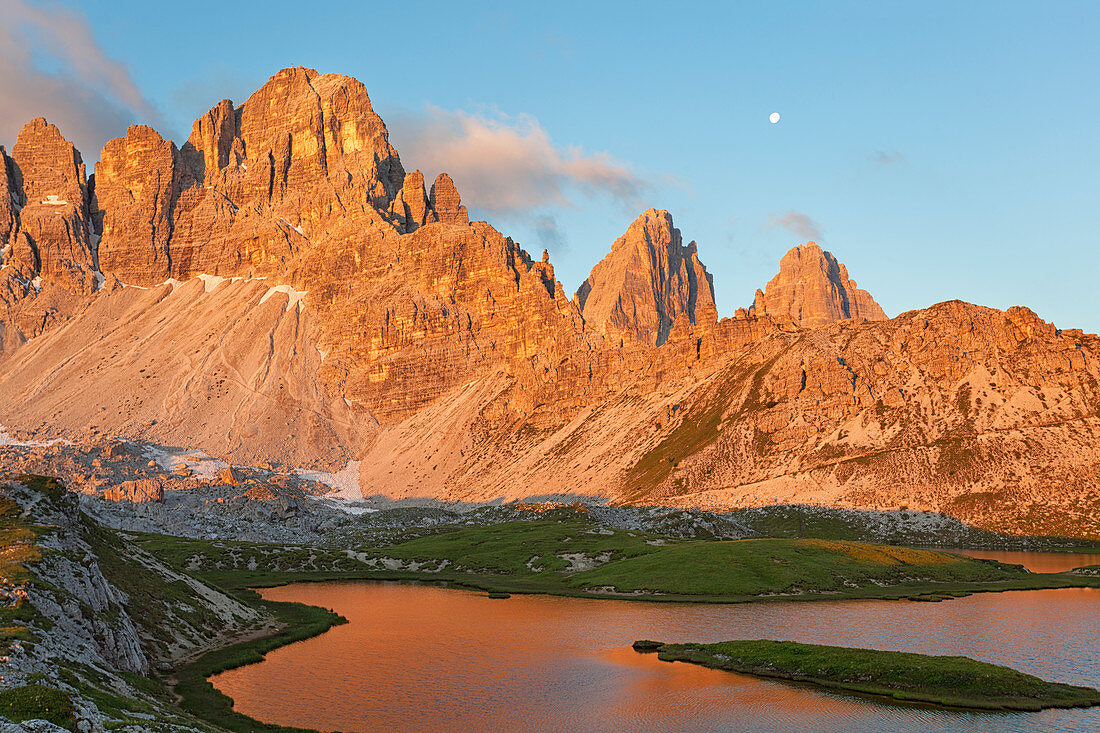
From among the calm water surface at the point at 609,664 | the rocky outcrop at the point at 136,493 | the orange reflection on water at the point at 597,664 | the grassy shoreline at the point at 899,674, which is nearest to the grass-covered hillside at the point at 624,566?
the calm water surface at the point at 609,664

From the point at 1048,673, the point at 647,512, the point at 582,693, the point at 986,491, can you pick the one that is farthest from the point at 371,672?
the point at 986,491

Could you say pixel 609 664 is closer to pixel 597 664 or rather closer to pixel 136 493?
pixel 597 664

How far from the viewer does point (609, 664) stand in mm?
60469

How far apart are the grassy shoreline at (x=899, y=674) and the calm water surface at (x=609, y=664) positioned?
150 cm

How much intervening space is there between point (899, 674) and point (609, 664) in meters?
19.8

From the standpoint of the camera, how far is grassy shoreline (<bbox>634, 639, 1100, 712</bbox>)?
49906 mm

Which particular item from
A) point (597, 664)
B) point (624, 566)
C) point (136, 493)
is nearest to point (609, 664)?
point (597, 664)

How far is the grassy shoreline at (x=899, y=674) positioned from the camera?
4991cm

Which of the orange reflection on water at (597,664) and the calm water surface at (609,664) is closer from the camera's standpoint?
the calm water surface at (609,664)

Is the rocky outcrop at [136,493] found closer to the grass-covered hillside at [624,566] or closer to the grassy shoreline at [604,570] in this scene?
the grassy shoreline at [604,570]

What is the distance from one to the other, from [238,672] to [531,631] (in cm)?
2565

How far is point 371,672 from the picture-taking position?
2306 inches

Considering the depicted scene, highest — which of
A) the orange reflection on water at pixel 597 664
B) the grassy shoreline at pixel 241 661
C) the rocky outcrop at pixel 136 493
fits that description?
the rocky outcrop at pixel 136 493

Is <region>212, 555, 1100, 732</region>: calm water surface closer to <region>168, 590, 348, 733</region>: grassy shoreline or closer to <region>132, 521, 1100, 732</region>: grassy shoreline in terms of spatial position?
<region>168, 590, 348, 733</region>: grassy shoreline
